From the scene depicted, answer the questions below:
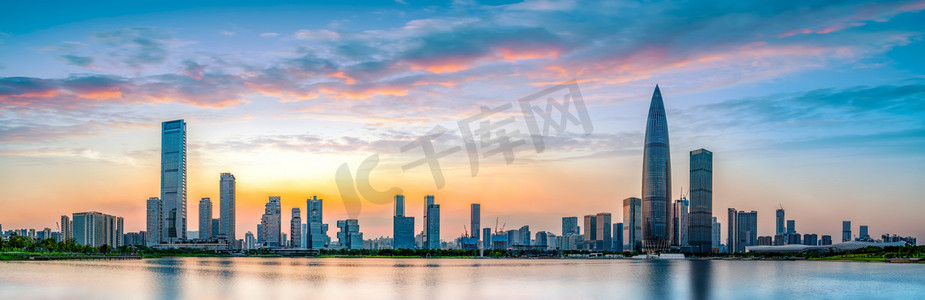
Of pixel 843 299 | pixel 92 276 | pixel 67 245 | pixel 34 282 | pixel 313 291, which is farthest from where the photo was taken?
pixel 67 245

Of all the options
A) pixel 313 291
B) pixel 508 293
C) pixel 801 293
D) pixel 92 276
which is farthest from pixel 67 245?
pixel 801 293

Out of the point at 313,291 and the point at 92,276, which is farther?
the point at 92,276

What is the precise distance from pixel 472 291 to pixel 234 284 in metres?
24.6

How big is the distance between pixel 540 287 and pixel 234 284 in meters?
29.4

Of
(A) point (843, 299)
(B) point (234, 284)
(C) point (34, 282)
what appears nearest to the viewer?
(A) point (843, 299)

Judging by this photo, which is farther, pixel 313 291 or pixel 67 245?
pixel 67 245

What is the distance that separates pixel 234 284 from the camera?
74375 millimetres

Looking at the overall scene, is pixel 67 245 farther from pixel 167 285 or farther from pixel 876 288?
pixel 876 288

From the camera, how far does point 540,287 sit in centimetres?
7088

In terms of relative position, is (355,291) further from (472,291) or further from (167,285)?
(167,285)

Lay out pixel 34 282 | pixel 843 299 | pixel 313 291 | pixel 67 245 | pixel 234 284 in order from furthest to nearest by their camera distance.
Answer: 1. pixel 67 245
2. pixel 234 284
3. pixel 34 282
4. pixel 313 291
5. pixel 843 299

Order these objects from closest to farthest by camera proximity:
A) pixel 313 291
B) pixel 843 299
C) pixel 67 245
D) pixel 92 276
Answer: pixel 843 299 < pixel 313 291 < pixel 92 276 < pixel 67 245

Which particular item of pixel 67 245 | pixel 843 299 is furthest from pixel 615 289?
pixel 67 245

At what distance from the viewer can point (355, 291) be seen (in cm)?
6575
